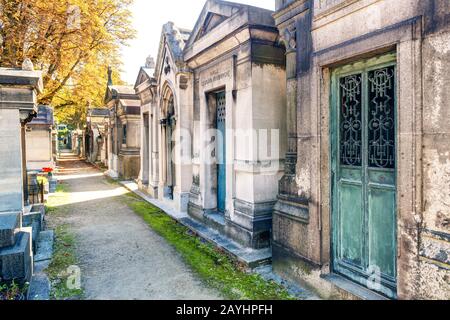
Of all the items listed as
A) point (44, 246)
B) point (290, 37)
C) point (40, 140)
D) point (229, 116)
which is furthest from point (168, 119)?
point (40, 140)

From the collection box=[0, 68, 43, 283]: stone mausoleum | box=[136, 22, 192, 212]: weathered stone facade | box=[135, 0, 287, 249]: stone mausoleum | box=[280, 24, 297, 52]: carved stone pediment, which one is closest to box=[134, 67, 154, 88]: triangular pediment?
box=[136, 22, 192, 212]: weathered stone facade

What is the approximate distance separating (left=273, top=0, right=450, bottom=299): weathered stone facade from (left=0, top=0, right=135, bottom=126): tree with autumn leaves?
8.72 meters

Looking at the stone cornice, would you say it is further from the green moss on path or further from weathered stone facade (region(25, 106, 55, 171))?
weathered stone facade (region(25, 106, 55, 171))

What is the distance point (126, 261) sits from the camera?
5.37 meters

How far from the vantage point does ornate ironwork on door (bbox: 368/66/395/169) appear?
131 inches

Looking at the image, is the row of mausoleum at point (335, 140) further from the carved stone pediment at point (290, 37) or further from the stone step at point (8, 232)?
the stone step at point (8, 232)

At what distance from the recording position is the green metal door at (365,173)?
334 centimetres

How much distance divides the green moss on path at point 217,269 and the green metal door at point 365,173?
1.02 metres

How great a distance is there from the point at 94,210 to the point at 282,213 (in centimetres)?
666

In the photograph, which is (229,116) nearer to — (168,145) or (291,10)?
(291,10)

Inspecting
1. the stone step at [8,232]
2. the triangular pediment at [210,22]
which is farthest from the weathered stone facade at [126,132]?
the stone step at [8,232]

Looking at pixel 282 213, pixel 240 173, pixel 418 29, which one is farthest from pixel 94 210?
pixel 418 29

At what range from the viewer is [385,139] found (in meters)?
3.41

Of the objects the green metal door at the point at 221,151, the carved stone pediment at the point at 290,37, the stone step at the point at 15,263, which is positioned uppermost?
the carved stone pediment at the point at 290,37
